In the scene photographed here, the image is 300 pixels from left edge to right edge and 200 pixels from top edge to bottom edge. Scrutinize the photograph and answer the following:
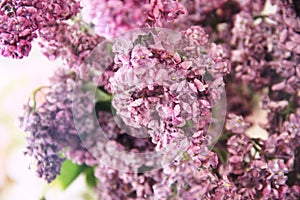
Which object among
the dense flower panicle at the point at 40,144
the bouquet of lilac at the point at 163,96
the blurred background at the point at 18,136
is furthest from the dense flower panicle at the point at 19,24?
the blurred background at the point at 18,136

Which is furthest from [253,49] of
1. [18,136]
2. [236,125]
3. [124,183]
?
[18,136]

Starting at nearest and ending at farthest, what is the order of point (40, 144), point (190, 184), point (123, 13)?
1. point (123, 13)
2. point (190, 184)
3. point (40, 144)

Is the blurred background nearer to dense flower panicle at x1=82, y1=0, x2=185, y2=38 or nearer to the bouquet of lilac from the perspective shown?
the bouquet of lilac

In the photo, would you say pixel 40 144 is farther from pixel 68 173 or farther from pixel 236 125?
pixel 236 125

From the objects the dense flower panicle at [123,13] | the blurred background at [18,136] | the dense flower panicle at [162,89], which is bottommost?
the blurred background at [18,136]

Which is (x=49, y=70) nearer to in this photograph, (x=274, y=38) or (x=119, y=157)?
(x=119, y=157)

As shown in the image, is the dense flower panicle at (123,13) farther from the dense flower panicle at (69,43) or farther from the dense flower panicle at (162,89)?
the dense flower panicle at (69,43)

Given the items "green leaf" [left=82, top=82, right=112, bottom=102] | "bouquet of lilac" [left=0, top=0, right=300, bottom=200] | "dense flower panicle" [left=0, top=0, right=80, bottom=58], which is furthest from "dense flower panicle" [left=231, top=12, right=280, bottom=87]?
"dense flower panicle" [left=0, top=0, right=80, bottom=58]
